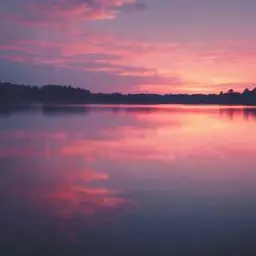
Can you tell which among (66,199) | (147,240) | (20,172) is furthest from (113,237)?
(20,172)

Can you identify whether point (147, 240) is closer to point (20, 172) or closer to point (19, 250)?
point (19, 250)

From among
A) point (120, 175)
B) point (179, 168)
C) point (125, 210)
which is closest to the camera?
point (125, 210)

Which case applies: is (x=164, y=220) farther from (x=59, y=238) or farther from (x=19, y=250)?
(x=19, y=250)

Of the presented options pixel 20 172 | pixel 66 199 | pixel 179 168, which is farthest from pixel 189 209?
pixel 20 172

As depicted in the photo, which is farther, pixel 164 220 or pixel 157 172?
pixel 157 172

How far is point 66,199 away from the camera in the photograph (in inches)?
297

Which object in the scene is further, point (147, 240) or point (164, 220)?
point (164, 220)

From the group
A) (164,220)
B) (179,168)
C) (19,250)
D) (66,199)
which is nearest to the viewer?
(19,250)

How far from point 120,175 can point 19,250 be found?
4.98 meters

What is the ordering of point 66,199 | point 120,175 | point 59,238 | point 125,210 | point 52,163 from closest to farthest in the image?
1. point 59,238
2. point 125,210
3. point 66,199
4. point 120,175
5. point 52,163

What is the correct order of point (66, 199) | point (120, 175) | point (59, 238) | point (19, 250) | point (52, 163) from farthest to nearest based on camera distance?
point (52, 163)
point (120, 175)
point (66, 199)
point (59, 238)
point (19, 250)

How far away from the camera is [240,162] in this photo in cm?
1170

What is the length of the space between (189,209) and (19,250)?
304 centimetres

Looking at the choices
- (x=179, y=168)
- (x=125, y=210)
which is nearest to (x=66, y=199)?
(x=125, y=210)
